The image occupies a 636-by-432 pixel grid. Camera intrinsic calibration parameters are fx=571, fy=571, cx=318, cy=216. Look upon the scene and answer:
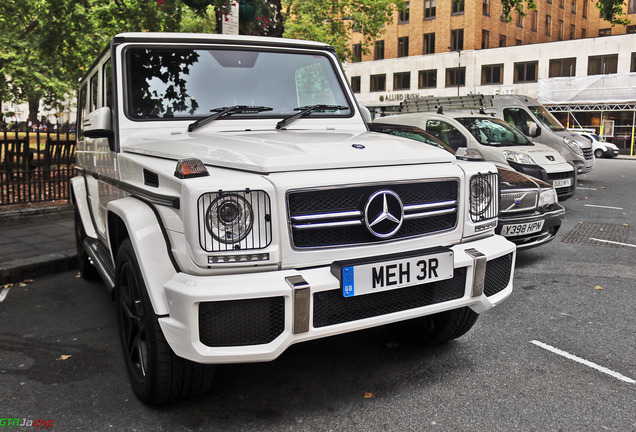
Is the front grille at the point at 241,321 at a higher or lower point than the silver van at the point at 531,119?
lower

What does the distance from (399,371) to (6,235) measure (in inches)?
250

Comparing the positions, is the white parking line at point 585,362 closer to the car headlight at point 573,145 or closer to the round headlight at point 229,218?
the round headlight at point 229,218

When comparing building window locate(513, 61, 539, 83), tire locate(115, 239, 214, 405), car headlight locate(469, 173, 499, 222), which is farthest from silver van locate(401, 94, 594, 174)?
building window locate(513, 61, 539, 83)

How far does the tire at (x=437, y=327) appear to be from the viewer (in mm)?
3650

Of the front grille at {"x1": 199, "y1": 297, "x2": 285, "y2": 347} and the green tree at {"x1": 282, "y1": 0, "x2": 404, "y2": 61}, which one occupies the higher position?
the green tree at {"x1": 282, "y1": 0, "x2": 404, "y2": 61}

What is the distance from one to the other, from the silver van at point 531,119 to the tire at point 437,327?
9869 mm

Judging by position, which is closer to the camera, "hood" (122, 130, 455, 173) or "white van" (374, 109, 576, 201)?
"hood" (122, 130, 455, 173)

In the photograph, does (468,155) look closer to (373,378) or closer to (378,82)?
(373,378)

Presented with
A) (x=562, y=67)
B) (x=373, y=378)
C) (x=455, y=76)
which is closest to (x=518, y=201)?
(x=373, y=378)

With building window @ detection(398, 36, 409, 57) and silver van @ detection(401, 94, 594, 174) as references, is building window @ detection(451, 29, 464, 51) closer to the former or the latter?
building window @ detection(398, 36, 409, 57)

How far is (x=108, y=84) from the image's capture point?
13.4 ft

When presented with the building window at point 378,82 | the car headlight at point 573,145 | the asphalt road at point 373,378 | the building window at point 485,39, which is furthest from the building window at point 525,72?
the asphalt road at point 373,378

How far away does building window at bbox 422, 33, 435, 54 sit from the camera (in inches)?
1726

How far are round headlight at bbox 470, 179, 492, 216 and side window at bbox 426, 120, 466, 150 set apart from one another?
670 cm
